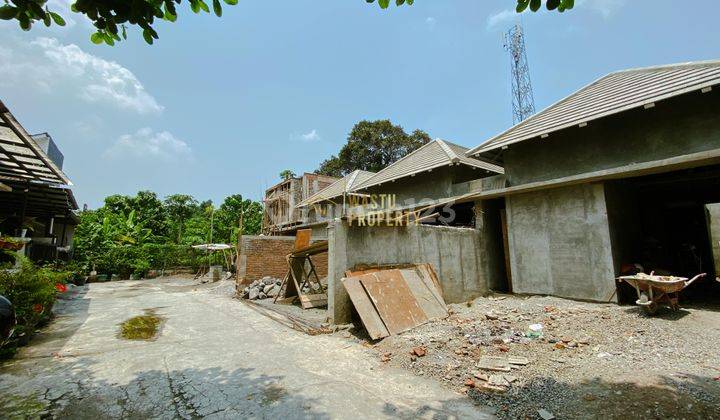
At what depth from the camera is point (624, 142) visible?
801 centimetres

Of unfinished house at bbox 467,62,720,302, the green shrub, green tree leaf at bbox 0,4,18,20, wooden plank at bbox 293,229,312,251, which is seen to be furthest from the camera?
wooden plank at bbox 293,229,312,251

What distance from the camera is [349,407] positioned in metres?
3.41

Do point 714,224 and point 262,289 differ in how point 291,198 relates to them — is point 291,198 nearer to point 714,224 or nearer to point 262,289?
point 262,289

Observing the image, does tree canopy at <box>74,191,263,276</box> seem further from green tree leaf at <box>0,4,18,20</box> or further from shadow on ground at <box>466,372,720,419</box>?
shadow on ground at <box>466,372,720,419</box>

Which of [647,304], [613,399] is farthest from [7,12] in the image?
[647,304]

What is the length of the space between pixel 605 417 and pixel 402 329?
3.36 metres

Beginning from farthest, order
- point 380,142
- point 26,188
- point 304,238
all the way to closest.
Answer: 1. point 380,142
2. point 304,238
3. point 26,188

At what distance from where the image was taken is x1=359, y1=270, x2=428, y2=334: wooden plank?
6180 mm

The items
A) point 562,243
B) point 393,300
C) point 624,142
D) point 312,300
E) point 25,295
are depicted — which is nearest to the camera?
point 25,295

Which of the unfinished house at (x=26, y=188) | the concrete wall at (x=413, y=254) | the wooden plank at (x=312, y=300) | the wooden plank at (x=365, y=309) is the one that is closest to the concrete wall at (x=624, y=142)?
the concrete wall at (x=413, y=254)

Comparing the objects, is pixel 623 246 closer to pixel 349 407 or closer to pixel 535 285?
pixel 535 285

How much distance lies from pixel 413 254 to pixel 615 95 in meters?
6.72

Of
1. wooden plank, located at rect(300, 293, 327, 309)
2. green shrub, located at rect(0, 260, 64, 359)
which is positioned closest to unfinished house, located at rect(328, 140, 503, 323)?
wooden plank, located at rect(300, 293, 327, 309)

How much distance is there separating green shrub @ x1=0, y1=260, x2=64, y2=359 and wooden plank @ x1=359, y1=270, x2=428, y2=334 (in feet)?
19.3
